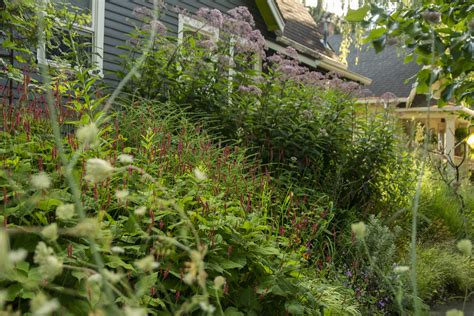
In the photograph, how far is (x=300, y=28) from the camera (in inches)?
559

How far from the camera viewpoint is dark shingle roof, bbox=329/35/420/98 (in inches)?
Result: 757

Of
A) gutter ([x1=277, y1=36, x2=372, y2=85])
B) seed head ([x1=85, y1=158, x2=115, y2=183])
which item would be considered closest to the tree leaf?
seed head ([x1=85, y1=158, x2=115, y2=183])

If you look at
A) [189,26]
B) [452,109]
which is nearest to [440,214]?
[452,109]

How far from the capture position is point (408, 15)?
2627mm

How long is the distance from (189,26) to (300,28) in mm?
6347

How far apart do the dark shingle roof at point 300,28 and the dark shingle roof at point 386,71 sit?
4.44m

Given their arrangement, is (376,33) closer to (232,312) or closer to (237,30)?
(232,312)

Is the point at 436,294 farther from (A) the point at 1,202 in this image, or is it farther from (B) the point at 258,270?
→ (A) the point at 1,202

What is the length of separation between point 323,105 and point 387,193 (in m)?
1.40

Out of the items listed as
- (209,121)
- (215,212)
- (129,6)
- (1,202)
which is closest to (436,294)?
(209,121)

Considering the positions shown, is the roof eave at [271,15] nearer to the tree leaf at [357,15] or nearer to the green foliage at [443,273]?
the green foliage at [443,273]

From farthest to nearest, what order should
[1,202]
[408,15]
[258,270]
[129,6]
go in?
[129,6], [258,270], [408,15], [1,202]

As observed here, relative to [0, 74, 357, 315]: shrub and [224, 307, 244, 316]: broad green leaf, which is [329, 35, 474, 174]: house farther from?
[224, 307, 244, 316]: broad green leaf

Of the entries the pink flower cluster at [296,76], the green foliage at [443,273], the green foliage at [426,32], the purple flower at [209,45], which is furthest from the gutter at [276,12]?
the green foliage at [426,32]
